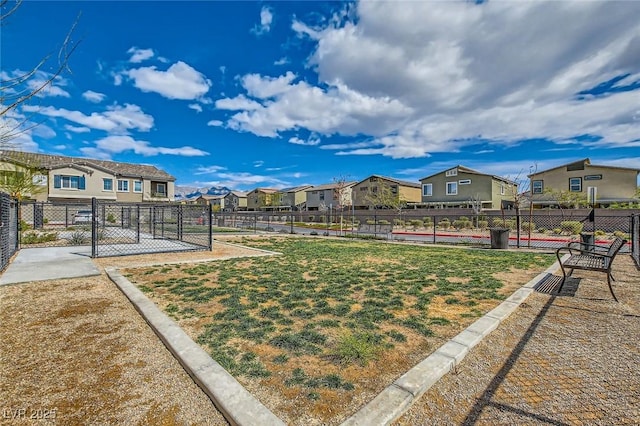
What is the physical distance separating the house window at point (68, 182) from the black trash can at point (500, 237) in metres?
36.0

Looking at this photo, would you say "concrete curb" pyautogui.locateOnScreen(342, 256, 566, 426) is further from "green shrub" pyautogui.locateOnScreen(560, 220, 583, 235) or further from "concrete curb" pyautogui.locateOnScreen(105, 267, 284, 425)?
"green shrub" pyautogui.locateOnScreen(560, 220, 583, 235)

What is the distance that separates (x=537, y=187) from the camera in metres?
32.8

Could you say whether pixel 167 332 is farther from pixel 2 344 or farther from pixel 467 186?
pixel 467 186

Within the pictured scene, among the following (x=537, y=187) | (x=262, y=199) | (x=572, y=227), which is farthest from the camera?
(x=262, y=199)

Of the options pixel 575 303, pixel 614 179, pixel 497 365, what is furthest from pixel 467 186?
pixel 497 365

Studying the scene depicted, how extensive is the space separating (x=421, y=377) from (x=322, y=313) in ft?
5.89

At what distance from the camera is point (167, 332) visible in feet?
10.6

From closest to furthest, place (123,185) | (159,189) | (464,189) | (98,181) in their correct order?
(98,181)
(123,185)
(464,189)
(159,189)

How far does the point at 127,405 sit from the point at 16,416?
67 centimetres

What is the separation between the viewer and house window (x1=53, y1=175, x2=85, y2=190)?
29119 millimetres

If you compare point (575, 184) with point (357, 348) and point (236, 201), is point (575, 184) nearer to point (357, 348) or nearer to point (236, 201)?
point (357, 348)

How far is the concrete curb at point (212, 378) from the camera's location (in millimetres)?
1925

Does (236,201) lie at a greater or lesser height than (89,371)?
greater

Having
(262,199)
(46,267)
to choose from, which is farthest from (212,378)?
(262,199)
